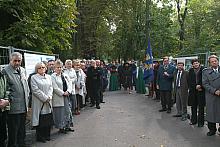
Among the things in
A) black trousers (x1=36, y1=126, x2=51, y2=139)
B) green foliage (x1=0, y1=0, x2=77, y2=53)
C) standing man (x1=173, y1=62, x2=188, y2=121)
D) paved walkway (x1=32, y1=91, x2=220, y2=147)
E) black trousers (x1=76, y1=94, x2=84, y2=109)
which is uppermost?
green foliage (x1=0, y1=0, x2=77, y2=53)

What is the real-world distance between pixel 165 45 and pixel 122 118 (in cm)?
2795

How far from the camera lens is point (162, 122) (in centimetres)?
1028

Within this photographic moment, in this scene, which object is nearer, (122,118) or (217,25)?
(122,118)

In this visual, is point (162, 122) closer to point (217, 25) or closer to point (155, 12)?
point (217, 25)

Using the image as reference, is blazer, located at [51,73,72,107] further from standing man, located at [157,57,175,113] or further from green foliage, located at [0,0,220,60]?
standing man, located at [157,57,175,113]

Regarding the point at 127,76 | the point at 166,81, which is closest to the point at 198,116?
the point at 166,81

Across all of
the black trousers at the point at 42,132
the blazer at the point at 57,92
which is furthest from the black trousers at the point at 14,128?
the blazer at the point at 57,92

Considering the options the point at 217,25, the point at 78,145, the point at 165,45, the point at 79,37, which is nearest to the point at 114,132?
the point at 78,145

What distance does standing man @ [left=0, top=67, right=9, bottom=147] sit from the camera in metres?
6.44

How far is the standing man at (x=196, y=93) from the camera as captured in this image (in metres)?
9.16

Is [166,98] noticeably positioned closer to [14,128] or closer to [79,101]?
[79,101]

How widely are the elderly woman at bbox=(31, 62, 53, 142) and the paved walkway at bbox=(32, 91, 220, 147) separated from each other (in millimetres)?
566

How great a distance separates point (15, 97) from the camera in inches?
275

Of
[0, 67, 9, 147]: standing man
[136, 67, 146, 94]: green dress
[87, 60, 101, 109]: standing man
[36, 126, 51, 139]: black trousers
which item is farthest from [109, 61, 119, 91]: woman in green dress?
[0, 67, 9, 147]: standing man
